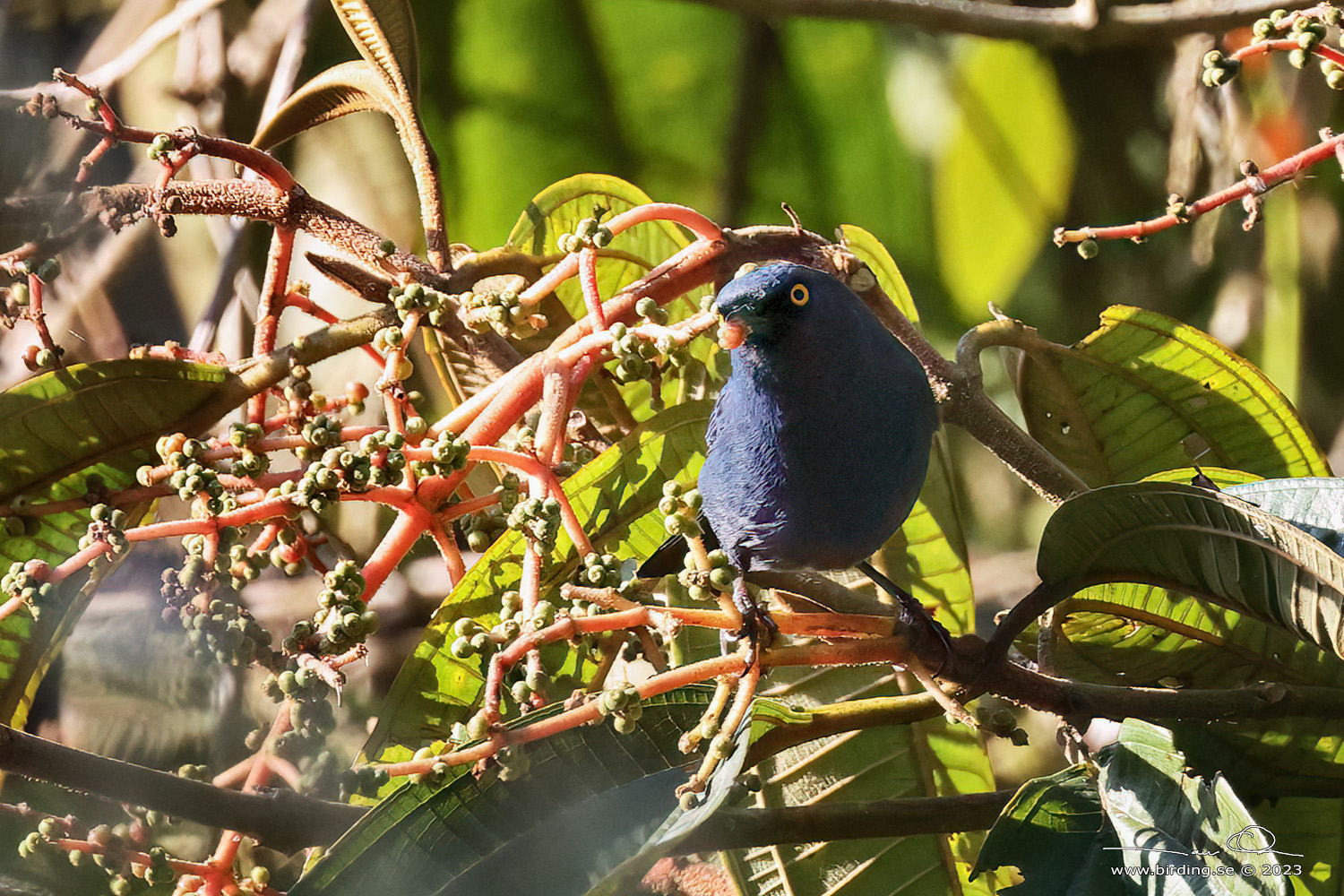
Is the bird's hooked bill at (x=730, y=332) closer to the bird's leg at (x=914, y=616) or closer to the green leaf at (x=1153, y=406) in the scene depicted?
the bird's leg at (x=914, y=616)

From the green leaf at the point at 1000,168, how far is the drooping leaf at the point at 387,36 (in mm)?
503

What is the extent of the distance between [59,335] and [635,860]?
831mm

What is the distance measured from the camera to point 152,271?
112 cm

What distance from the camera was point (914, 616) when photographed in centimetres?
61

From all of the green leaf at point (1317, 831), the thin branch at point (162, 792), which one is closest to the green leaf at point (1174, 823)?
the green leaf at point (1317, 831)

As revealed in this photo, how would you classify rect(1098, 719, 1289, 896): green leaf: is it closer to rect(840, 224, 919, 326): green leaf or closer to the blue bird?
the blue bird

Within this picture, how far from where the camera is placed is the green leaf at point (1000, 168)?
38.7 inches

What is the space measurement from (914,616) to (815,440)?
0.12 metres

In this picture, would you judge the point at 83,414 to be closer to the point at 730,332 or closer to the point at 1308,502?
the point at 730,332

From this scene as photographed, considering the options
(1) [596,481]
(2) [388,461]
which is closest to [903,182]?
(1) [596,481]

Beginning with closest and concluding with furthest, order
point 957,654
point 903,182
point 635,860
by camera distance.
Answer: point 635,860
point 957,654
point 903,182

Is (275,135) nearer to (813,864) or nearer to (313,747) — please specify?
(313,747)

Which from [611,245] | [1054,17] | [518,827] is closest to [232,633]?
[518,827]

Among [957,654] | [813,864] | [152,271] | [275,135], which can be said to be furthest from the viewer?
[152,271]
